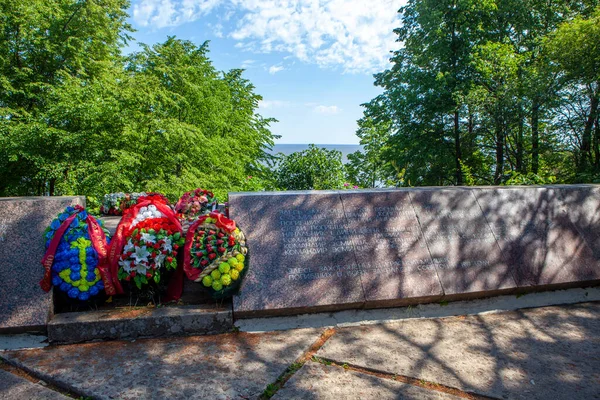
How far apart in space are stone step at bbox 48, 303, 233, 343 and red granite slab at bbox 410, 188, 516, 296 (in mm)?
2063

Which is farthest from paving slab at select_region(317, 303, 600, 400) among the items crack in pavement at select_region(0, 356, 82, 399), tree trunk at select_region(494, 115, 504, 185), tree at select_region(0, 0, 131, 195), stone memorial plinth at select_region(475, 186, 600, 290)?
tree trunk at select_region(494, 115, 504, 185)

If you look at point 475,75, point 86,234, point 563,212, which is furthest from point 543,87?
point 86,234

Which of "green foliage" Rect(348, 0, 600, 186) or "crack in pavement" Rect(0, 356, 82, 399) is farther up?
"green foliage" Rect(348, 0, 600, 186)

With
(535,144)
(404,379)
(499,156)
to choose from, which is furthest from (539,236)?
(499,156)

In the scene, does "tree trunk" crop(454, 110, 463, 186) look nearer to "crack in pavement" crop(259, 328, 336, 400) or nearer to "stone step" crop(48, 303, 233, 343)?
"crack in pavement" crop(259, 328, 336, 400)

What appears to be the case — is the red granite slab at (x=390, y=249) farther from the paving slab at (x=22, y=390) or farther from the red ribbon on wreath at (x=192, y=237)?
the paving slab at (x=22, y=390)

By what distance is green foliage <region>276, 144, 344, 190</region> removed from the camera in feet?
27.4

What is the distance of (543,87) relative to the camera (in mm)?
12828

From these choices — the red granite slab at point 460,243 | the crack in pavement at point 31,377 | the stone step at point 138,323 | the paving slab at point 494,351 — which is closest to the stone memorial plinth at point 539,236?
the red granite slab at point 460,243

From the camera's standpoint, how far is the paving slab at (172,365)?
2.30 meters

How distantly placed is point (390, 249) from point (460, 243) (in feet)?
A: 2.50

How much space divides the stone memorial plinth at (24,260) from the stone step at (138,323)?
18 centimetres

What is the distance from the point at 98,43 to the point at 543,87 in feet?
53.6

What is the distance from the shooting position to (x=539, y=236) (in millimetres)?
4066
